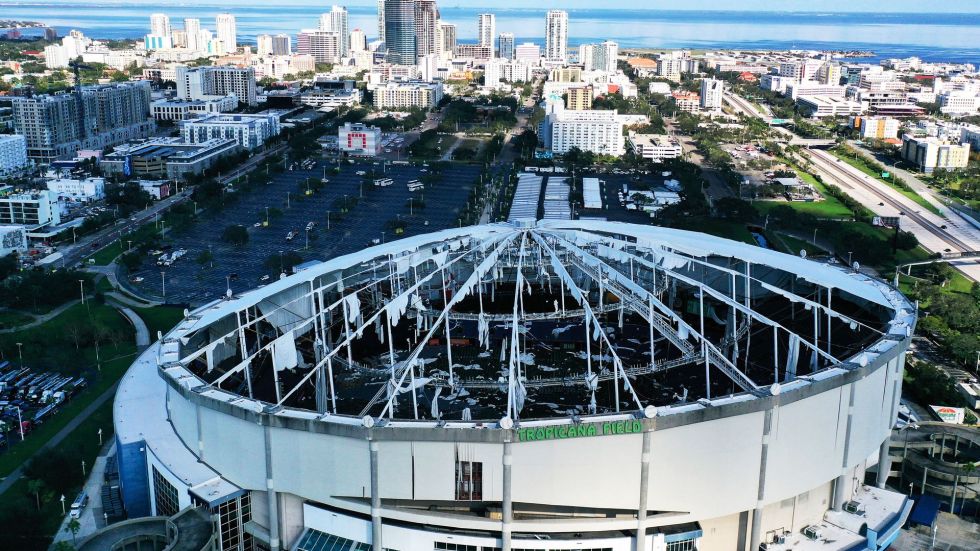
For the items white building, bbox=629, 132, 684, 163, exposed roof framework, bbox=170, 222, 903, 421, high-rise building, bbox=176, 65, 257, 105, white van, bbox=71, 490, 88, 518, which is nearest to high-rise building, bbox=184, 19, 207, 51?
high-rise building, bbox=176, 65, 257, 105

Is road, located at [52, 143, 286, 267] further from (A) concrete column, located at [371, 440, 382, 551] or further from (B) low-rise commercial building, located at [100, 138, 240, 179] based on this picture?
(A) concrete column, located at [371, 440, 382, 551]

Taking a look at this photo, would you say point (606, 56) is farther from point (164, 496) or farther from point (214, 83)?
point (164, 496)

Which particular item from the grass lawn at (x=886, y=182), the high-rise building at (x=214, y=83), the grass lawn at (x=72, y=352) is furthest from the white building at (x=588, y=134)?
the grass lawn at (x=72, y=352)

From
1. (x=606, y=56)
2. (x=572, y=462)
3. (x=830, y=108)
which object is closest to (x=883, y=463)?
(x=572, y=462)

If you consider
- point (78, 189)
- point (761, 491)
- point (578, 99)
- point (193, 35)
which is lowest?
point (78, 189)

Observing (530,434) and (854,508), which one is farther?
(854,508)

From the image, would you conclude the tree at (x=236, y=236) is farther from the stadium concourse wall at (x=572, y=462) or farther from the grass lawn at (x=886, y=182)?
the grass lawn at (x=886, y=182)
